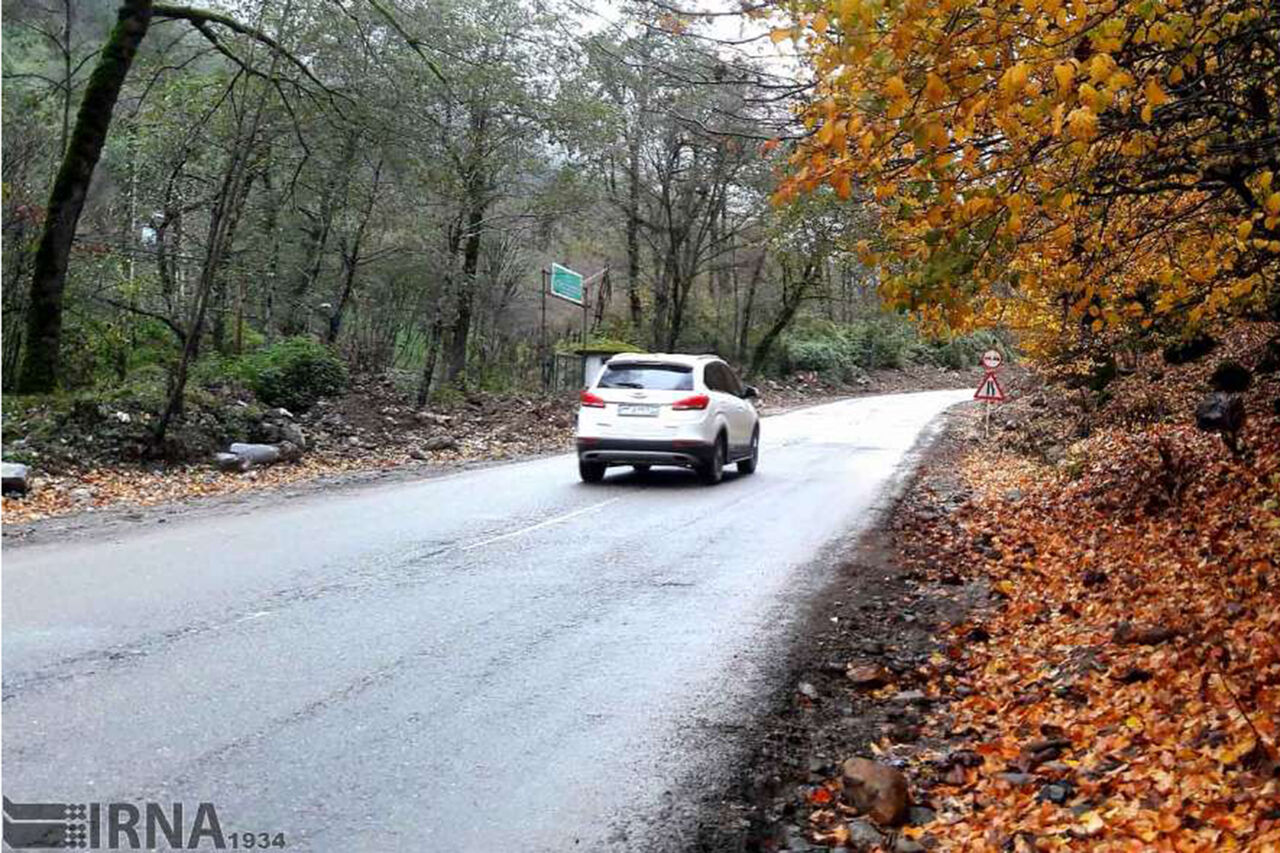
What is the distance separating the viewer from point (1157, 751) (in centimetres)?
504

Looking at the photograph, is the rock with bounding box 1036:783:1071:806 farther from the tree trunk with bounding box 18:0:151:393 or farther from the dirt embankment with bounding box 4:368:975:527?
the tree trunk with bounding box 18:0:151:393

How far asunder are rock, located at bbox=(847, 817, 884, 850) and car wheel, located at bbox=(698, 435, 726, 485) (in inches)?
448

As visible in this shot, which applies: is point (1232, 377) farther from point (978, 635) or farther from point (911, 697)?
point (911, 697)

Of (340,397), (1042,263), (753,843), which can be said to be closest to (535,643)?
(753,843)

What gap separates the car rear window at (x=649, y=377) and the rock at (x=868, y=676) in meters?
9.15

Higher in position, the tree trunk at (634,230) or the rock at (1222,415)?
the tree trunk at (634,230)

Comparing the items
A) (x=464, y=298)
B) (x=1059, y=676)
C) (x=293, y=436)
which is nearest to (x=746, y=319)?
(x=464, y=298)

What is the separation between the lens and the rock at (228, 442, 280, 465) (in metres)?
Answer: 17.7

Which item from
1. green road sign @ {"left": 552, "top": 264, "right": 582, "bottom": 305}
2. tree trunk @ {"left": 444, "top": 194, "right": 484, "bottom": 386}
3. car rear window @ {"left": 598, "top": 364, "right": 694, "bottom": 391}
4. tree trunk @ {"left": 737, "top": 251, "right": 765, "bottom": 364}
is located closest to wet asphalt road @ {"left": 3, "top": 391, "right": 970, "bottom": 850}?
car rear window @ {"left": 598, "top": 364, "right": 694, "bottom": 391}

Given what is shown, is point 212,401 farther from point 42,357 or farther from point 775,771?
point 775,771

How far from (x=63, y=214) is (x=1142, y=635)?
17.1 metres

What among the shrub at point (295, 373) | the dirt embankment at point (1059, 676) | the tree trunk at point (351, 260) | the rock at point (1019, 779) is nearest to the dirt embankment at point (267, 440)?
the shrub at point (295, 373)

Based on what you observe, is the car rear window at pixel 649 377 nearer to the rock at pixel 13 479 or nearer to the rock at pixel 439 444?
the rock at pixel 439 444

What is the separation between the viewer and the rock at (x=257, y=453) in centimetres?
1767
